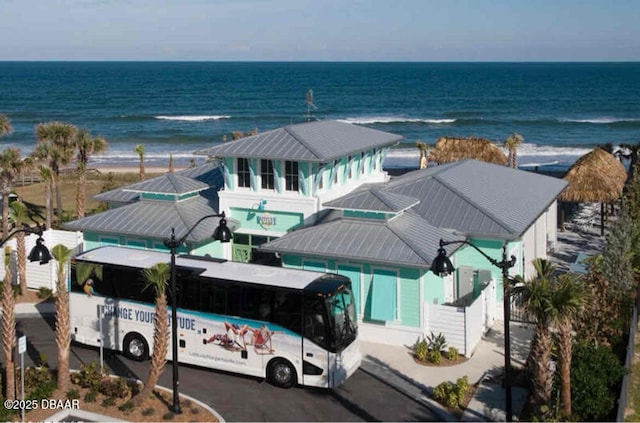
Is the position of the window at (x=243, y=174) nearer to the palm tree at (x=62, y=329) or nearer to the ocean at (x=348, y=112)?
the palm tree at (x=62, y=329)

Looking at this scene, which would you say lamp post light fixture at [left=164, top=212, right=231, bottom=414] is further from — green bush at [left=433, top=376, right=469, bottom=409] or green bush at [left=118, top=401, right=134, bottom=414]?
green bush at [left=433, top=376, right=469, bottom=409]

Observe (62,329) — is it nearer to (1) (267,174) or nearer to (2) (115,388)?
(2) (115,388)

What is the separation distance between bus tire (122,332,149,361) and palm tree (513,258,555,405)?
34.4 ft

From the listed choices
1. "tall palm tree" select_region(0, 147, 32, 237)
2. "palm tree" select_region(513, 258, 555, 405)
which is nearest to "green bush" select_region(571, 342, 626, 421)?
"palm tree" select_region(513, 258, 555, 405)

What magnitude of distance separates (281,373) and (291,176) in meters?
8.63

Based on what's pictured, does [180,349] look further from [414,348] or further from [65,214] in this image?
[65,214]

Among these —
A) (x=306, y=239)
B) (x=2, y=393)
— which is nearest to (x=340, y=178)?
(x=306, y=239)

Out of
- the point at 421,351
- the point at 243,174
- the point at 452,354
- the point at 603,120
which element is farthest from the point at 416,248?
the point at 603,120

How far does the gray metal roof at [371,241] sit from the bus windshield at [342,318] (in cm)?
328

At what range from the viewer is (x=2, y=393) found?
64.7 ft

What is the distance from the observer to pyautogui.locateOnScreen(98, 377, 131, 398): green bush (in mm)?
19594

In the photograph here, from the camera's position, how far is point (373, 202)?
25484 mm

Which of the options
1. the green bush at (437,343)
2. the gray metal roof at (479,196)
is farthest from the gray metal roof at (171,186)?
the green bush at (437,343)

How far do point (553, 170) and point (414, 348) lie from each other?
151 feet
